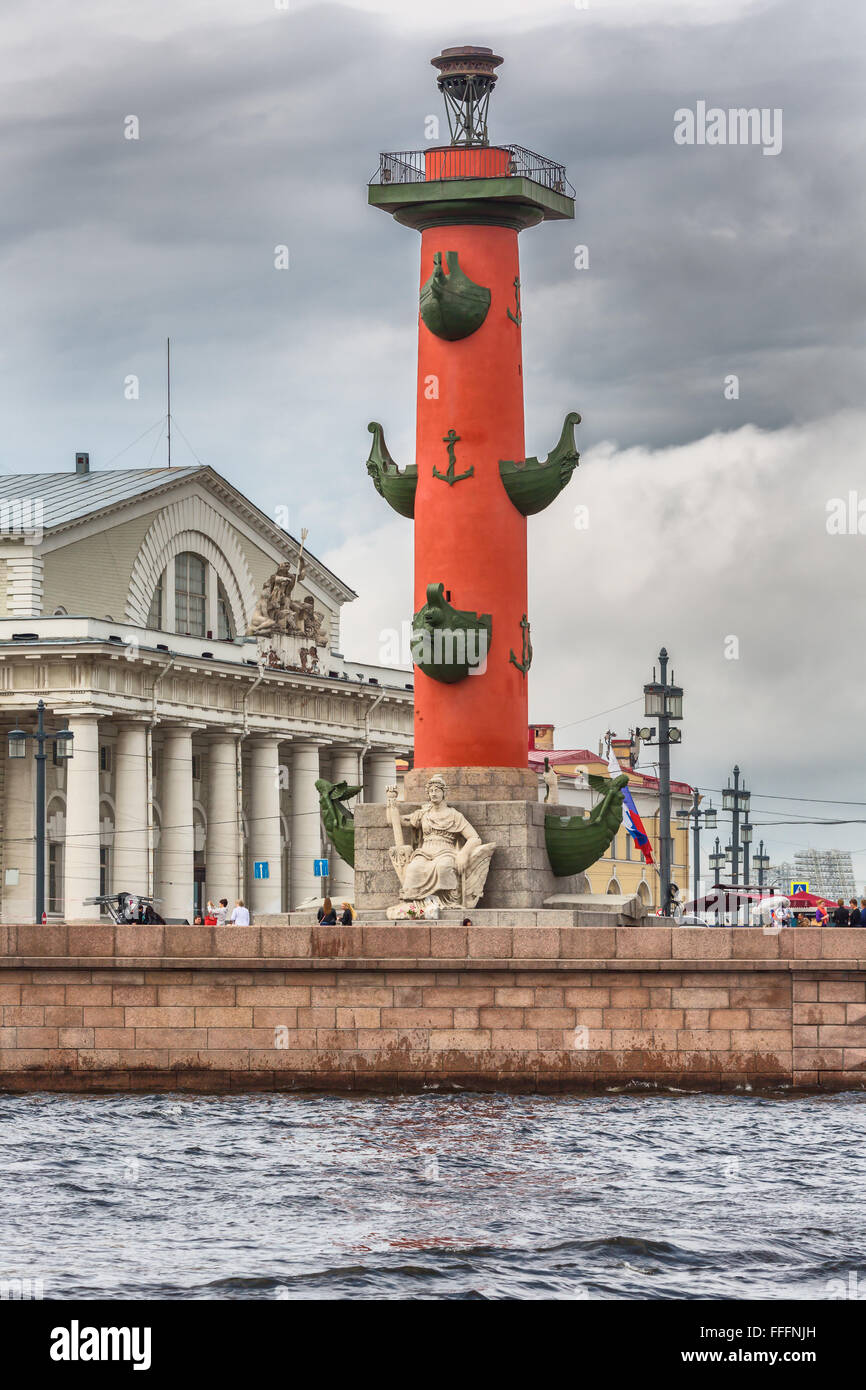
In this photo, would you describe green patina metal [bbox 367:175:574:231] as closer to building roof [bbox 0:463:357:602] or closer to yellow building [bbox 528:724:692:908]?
building roof [bbox 0:463:357:602]

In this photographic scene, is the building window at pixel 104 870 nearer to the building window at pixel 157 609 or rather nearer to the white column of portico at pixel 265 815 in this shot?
the white column of portico at pixel 265 815

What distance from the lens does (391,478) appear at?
1132 inches

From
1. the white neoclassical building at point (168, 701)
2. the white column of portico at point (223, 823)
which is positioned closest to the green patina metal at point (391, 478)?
the white neoclassical building at point (168, 701)

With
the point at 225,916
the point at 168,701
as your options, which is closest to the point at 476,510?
the point at 225,916

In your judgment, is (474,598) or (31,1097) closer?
(31,1097)

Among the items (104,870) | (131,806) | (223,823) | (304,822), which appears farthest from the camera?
(304,822)

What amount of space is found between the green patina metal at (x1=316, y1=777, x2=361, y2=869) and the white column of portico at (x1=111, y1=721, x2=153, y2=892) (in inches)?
999

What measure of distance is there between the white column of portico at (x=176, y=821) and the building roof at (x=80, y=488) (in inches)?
233

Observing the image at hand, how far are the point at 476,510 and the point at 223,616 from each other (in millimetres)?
36906

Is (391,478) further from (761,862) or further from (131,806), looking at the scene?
(761,862)
